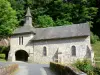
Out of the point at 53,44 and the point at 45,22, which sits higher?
the point at 45,22

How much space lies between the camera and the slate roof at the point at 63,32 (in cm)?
3400

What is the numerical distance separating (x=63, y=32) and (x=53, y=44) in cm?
265

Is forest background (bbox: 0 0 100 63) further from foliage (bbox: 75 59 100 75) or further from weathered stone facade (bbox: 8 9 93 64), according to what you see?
foliage (bbox: 75 59 100 75)

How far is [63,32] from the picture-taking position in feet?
117

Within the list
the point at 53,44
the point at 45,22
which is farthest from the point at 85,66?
the point at 45,22

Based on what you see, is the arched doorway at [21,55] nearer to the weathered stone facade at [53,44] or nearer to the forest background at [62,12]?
the weathered stone facade at [53,44]

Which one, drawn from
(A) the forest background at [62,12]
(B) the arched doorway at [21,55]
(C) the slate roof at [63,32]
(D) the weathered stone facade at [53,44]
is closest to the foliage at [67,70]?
(D) the weathered stone facade at [53,44]

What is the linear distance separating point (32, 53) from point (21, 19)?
19783mm

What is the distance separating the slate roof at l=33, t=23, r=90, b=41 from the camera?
34.0 meters

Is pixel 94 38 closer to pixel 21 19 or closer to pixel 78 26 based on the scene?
pixel 78 26

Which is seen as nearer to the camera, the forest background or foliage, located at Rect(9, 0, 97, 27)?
the forest background

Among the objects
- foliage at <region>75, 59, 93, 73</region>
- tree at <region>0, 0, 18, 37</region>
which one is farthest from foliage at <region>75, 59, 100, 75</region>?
tree at <region>0, 0, 18, 37</region>

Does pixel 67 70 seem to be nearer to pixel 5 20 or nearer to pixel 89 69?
pixel 89 69

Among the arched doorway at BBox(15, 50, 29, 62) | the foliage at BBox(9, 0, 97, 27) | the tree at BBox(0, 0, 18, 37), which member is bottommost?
the arched doorway at BBox(15, 50, 29, 62)
